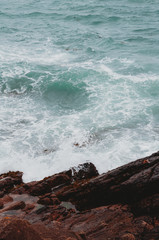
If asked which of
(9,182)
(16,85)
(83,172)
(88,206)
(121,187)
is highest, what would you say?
(16,85)

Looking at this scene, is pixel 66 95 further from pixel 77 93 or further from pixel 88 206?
pixel 88 206

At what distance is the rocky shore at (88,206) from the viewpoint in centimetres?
640

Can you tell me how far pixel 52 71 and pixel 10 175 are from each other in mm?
16471

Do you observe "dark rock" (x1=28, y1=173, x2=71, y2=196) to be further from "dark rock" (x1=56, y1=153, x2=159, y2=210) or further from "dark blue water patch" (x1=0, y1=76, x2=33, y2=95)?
"dark blue water patch" (x1=0, y1=76, x2=33, y2=95)

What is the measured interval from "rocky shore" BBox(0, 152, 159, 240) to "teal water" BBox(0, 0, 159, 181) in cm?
282

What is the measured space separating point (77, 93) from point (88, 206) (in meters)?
15.3

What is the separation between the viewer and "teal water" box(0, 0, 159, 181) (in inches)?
601

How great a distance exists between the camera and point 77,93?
23.2 metres

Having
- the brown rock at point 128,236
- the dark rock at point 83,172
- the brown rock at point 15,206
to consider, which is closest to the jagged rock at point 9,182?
the brown rock at point 15,206

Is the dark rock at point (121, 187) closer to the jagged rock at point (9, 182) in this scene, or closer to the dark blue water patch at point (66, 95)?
the jagged rock at point (9, 182)

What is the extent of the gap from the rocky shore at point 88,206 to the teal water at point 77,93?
2.82m

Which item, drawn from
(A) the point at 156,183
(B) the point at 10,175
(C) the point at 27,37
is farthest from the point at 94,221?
(C) the point at 27,37

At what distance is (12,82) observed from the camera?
24297mm

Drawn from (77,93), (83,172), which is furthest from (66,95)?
(83,172)
